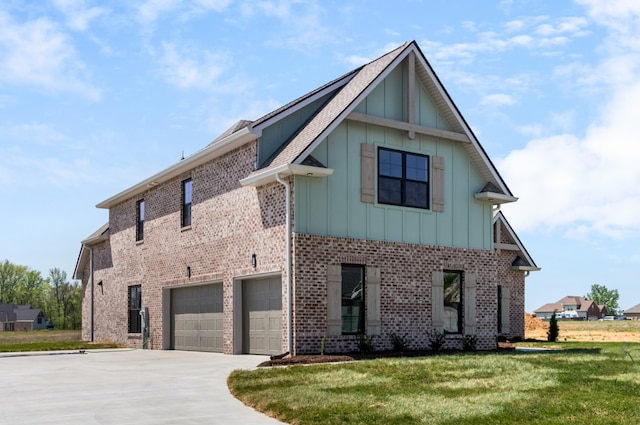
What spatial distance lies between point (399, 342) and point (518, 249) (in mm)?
16572

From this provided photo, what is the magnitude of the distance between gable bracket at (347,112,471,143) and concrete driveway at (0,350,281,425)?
23.7 feet

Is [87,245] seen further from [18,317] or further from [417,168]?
[18,317]

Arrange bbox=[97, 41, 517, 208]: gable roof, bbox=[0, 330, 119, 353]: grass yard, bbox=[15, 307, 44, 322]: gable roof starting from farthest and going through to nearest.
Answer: bbox=[15, 307, 44, 322]: gable roof, bbox=[0, 330, 119, 353]: grass yard, bbox=[97, 41, 517, 208]: gable roof

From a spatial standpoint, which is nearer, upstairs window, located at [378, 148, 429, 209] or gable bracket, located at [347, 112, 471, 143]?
gable bracket, located at [347, 112, 471, 143]

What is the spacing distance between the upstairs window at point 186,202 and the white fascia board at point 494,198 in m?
9.80

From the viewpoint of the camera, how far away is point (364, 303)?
20.8 meters

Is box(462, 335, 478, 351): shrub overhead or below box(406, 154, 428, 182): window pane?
below

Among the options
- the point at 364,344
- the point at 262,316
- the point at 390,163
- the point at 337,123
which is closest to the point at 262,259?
the point at 262,316

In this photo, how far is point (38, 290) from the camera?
12150 centimetres

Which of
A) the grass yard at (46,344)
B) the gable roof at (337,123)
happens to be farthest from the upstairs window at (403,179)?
the grass yard at (46,344)

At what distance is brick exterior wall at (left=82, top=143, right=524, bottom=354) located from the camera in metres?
19.9

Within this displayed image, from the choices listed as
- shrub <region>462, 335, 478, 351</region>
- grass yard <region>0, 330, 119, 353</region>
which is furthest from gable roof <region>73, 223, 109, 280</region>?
shrub <region>462, 335, 478, 351</region>

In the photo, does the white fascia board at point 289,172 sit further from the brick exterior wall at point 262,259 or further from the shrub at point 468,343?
the shrub at point 468,343

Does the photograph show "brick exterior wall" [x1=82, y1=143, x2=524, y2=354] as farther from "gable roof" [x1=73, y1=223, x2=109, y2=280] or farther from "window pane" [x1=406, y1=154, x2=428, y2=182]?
"gable roof" [x1=73, y1=223, x2=109, y2=280]
